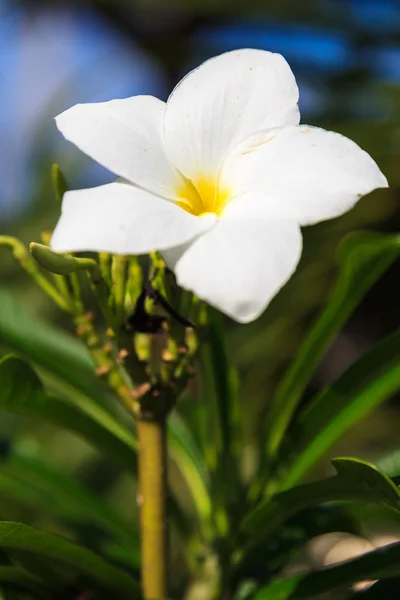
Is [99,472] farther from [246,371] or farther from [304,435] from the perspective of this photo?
[304,435]

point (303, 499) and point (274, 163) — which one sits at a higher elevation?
point (274, 163)

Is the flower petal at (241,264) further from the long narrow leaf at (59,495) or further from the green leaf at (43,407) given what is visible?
the long narrow leaf at (59,495)

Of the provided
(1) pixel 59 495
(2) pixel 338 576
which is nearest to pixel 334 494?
(2) pixel 338 576

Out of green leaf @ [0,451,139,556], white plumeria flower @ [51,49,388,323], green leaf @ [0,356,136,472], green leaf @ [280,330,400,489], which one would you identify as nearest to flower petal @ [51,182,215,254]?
white plumeria flower @ [51,49,388,323]

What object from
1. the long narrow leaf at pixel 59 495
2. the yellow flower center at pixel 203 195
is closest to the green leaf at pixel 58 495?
the long narrow leaf at pixel 59 495

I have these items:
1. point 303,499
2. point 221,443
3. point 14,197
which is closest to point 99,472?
point 221,443

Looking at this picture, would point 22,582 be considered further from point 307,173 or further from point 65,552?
point 307,173
